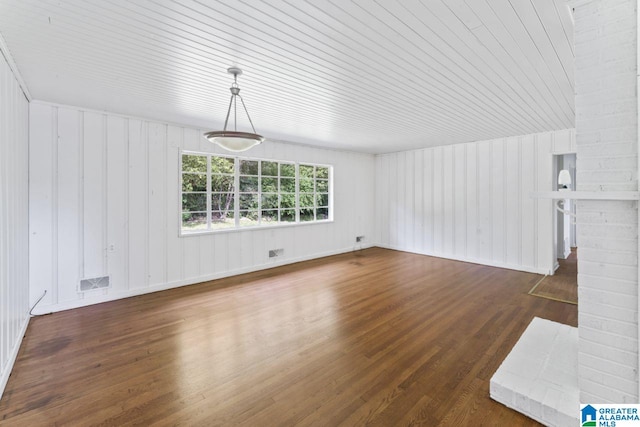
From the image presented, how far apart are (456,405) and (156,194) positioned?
4597mm

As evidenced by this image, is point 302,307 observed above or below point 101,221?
below

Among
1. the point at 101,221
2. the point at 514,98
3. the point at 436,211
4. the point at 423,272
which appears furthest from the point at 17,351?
the point at 436,211

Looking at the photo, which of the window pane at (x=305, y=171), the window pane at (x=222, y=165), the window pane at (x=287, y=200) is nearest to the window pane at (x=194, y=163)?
the window pane at (x=222, y=165)

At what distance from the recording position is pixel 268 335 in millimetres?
3018

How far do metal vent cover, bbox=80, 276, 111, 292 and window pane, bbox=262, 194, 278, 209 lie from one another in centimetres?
281

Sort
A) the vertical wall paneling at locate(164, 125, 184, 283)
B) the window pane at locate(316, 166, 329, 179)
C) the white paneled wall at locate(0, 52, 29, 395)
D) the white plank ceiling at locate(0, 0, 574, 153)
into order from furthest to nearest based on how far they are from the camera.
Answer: the window pane at locate(316, 166, 329, 179) → the vertical wall paneling at locate(164, 125, 184, 283) → the white paneled wall at locate(0, 52, 29, 395) → the white plank ceiling at locate(0, 0, 574, 153)

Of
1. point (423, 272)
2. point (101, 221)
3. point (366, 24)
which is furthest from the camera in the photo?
point (423, 272)

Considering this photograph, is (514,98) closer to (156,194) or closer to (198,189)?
(198,189)

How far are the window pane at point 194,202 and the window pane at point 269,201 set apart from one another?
1198 mm

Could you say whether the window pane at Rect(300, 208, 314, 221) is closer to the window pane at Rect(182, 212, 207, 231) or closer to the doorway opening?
the window pane at Rect(182, 212, 207, 231)

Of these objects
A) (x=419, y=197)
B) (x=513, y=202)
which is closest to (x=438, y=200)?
(x=419, y=197)

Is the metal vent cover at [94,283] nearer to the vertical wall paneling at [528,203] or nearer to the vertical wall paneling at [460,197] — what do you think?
the vertical wall paneling at [460,197]

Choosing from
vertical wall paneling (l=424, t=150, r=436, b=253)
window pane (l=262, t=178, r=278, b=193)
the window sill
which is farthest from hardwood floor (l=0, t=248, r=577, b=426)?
vertical wall paneling (l=424, t=150, r=436, b=253)

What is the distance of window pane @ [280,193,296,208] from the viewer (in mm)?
6196
